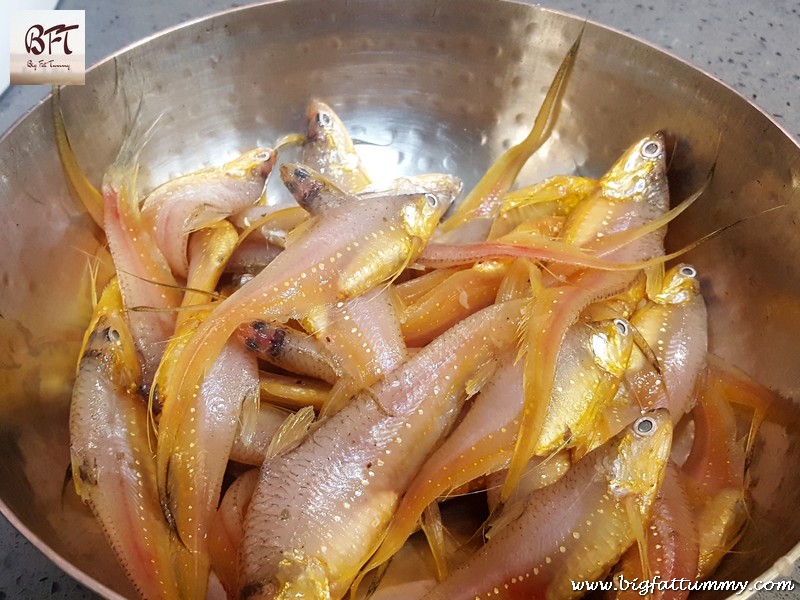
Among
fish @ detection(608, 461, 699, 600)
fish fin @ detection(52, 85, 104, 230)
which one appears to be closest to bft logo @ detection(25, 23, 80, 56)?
fish fin @ detection(52, 85, 104, 230)

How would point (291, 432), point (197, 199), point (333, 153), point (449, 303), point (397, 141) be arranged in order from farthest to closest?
point (397, 141) → point (333, 153) → point (197, 199) → point (449, 303) → point (291, 432)

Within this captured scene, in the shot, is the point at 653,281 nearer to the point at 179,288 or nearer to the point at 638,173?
the point at 638,173

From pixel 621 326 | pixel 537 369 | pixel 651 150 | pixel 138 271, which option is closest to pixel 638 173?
pixel 651 150

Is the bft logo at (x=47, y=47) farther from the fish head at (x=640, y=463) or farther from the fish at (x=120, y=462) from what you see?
the fish head at (x=640, y=463)

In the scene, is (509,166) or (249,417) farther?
(509,166)

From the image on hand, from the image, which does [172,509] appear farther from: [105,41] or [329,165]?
[105,41]

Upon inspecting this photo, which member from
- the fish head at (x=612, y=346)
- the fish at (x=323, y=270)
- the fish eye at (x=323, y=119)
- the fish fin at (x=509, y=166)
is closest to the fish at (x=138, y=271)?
the fish at (x=323, y=270)

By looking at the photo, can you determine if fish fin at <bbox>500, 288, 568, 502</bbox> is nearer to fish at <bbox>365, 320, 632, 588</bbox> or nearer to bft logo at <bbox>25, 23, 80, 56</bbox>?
fish at <bbox>365, 320, 632, 588</bbox>

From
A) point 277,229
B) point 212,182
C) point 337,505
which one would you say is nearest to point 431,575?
point 337,505
